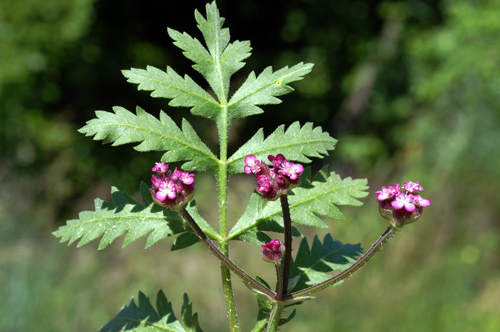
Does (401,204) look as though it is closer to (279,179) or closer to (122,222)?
(279,179)

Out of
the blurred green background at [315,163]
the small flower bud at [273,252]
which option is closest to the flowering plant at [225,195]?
the small flower bud at [273,252]

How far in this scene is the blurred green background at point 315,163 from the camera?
598 cm

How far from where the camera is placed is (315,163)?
8680 mm

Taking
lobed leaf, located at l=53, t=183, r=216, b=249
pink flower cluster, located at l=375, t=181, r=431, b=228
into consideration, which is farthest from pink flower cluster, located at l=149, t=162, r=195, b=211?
pink flower cluster, located at l=375, t=181, r=431, b=228

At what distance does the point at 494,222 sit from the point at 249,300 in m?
3.32

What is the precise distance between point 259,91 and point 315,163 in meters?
7.50

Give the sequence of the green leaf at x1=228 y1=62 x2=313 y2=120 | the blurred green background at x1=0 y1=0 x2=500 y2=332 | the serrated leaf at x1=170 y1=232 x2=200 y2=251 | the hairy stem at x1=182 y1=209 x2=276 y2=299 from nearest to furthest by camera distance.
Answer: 1. the hairy stem at x1=182 y1=209 x2=276 y2=299
2. the serrated leaf at x1=170 y1=232 x2=200 y2=251
3. the green leaf at x1=228 y1=62 x2=313 y2=120
4. the blurred green background at x1=0 y1=0 x2=500 y2=332

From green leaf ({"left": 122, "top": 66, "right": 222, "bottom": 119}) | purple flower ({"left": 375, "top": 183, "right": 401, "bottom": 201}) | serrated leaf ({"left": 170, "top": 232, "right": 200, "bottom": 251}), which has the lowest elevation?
serrated leaf ({"left": 170, "top": 232, "right": 200, "bottom": 251})

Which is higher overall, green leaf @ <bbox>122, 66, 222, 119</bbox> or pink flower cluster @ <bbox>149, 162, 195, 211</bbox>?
green leaf @ <bbox>122, 66, 222, 119</bbox>

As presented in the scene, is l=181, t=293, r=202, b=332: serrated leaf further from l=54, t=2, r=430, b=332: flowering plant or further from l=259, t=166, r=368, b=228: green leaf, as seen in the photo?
l=259, t=166, r=368, b=228: green leaf

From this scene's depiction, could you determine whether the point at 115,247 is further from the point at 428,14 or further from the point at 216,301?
the point at 428,14

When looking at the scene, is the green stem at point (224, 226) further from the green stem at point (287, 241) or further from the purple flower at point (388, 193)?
the purple flower at point (388, 193)

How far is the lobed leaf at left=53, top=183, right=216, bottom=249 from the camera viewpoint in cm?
112

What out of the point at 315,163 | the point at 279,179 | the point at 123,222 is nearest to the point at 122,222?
the point at 123,222
